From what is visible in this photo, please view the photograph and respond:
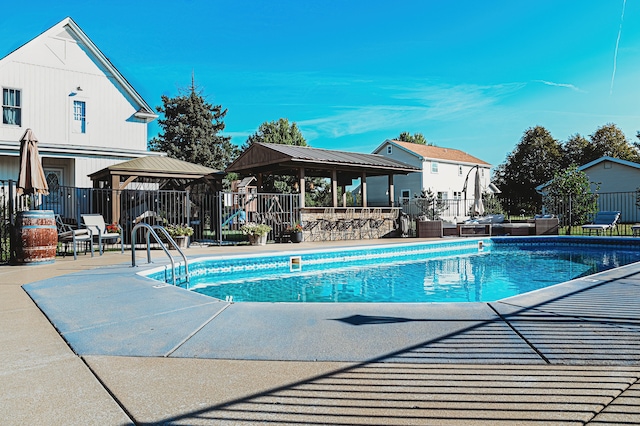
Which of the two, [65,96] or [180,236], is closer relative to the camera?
[180,236]

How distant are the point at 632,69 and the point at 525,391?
17.5m

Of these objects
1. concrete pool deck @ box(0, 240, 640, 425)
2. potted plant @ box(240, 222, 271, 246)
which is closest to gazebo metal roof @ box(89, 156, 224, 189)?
potted plant @ box(240, 222, 271, 246)

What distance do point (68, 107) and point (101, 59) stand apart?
2.47 meters

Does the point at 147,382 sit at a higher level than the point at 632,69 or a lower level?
lower

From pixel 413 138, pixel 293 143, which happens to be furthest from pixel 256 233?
pixel 413 138

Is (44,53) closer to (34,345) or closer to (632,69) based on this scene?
(34,345)

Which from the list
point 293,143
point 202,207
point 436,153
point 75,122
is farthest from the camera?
point 293,143

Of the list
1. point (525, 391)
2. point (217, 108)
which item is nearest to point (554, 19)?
point (525, 391)

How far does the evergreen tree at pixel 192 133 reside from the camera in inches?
1357

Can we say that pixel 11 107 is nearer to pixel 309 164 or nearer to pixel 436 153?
pixel 309 164

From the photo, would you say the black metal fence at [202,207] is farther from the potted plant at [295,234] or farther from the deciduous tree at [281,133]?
the deciduous tree at [281,133]

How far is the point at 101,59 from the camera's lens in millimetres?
17656

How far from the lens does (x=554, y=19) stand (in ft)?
52.0

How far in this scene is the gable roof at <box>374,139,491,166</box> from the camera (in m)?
32.3
